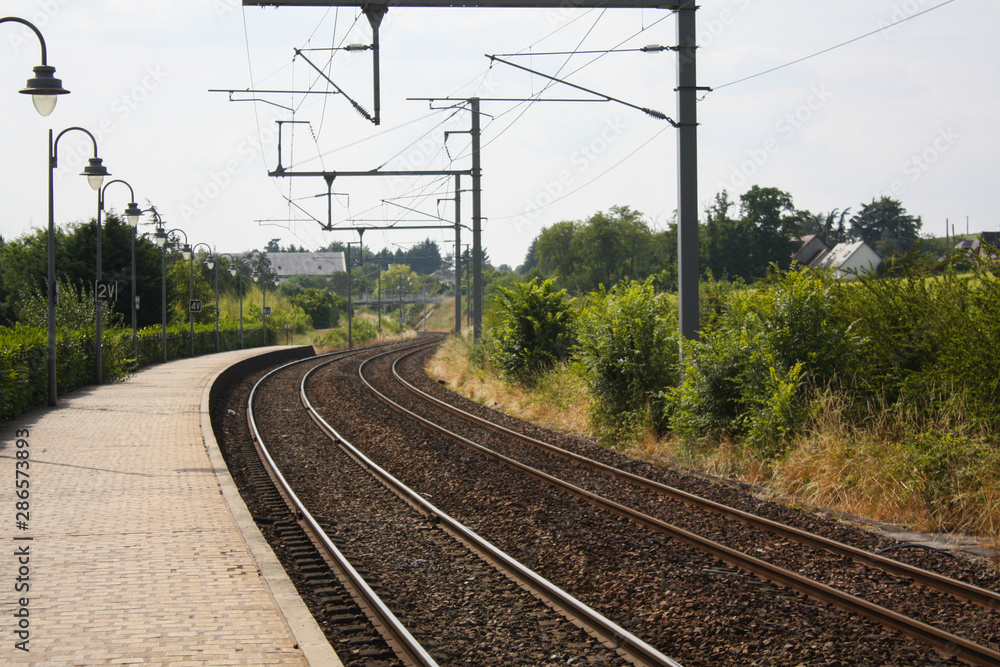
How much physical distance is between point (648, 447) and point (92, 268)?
34976mm

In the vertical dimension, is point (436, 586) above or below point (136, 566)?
below

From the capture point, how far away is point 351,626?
656 cm

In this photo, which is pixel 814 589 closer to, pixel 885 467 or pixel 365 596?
pixel 885 467

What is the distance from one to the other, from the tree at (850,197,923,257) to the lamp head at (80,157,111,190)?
78.1 m

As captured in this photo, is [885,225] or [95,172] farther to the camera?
[885,225]

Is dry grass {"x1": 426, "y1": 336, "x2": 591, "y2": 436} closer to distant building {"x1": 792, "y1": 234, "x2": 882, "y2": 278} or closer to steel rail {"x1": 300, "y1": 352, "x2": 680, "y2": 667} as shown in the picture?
steel rail {"x1": 300, "y1": 352, "x2": 680, "y2": 667}

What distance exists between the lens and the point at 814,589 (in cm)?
695

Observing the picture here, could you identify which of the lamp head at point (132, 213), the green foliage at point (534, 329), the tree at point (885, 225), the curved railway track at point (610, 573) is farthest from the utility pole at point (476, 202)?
the tree at point (885, 225)

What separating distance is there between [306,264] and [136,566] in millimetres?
143003

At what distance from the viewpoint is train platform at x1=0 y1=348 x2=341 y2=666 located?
17.9 feet

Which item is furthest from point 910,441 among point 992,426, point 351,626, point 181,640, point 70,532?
point 70,532

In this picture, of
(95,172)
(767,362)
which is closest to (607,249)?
(95,172)

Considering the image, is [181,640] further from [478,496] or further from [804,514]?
[804,514]

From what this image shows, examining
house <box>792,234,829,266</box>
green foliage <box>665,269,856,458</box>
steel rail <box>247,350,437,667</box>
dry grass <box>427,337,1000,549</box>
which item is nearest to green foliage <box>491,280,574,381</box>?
green foliage <box>665,269,856,458</box>
